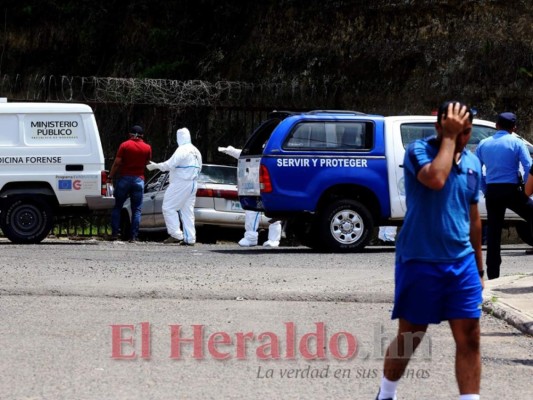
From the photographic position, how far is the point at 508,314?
1095 centimetres

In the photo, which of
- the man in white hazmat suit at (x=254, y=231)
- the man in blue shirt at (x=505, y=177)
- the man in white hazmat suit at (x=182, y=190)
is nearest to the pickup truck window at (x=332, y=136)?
the man in white hazmat suit at (x=254, y=231)

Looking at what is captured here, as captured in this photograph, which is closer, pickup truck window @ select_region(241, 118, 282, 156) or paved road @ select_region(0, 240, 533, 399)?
paved road @ select_region(0, 240, 533, 399)

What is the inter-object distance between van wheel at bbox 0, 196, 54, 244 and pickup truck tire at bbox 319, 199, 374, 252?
4.42 meters

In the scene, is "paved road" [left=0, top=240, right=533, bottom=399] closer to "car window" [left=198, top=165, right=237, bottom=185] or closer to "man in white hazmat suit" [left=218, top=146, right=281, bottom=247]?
"man in white hazmat suit" [left=218, top=146, right=281, bottom=247]

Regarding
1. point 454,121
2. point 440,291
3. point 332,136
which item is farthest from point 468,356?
point 332,136

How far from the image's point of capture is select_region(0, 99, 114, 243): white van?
62.8 feet

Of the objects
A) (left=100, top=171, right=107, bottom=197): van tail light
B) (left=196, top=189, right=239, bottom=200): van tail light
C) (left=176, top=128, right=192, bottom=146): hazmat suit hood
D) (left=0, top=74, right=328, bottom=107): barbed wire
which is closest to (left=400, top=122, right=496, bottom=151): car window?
(left=196, top=189, right=239, bottom=200): van tail light

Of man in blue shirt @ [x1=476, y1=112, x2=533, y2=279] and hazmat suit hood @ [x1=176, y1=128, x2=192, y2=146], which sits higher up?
hazmat suit hood @ [x1=176, y1=128, x2=192, y2=146]

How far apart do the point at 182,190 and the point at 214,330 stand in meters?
10.3

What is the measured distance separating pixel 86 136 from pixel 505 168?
7.98 metres

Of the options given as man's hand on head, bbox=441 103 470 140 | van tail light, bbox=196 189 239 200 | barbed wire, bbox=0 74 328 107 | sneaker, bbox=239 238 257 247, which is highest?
barbed wire, bbox=0 74 328 107

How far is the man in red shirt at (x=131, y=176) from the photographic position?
68.0ft

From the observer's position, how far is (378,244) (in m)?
23.3

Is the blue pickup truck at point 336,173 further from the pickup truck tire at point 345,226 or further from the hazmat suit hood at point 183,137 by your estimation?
the hazmat suit hood at point 183,137
